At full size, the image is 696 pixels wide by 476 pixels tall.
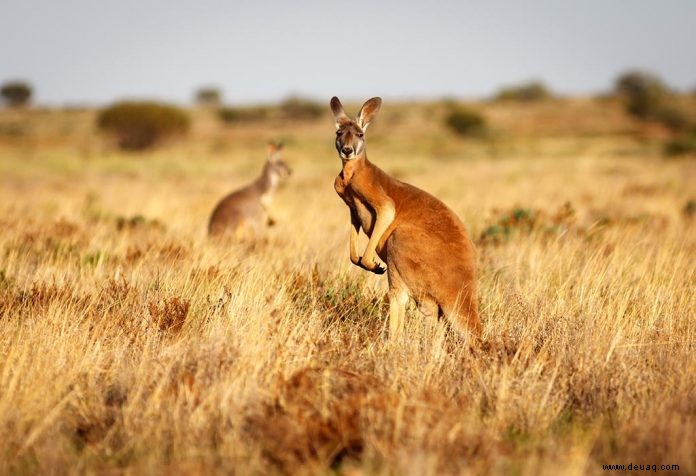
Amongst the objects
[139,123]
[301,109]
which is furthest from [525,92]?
[139,123]

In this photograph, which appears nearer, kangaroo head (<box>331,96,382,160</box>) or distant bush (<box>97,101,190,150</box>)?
kangaroo head (<box>331,96,382,160</box>)

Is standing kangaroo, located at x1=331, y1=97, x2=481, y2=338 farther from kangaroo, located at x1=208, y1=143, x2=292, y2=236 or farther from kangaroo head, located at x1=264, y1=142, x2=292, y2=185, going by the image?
kangaroo head, located at x1=264, y1=142, x2=292, y2=185

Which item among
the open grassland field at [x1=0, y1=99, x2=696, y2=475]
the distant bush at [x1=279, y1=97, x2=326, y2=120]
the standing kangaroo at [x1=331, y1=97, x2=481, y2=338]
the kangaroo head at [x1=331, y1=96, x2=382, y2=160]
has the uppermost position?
the distant bush at [x1=279, y1=97, x2=326, y2=120]

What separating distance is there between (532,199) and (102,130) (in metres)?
44.2

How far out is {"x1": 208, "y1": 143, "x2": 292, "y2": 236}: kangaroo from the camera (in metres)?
9.35

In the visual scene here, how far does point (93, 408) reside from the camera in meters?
3.38

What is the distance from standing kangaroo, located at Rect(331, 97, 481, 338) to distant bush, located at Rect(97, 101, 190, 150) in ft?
155

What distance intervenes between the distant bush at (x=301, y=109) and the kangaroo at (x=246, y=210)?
236ft

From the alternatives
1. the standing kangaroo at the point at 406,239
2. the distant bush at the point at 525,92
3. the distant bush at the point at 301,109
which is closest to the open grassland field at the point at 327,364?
the standing kangaroo at the point at 406,239

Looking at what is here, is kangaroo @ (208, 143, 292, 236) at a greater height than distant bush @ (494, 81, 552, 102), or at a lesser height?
lesser

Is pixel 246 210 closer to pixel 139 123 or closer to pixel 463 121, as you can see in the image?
pixel 139 123

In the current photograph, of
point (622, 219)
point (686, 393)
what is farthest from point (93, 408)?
point (622, 219)


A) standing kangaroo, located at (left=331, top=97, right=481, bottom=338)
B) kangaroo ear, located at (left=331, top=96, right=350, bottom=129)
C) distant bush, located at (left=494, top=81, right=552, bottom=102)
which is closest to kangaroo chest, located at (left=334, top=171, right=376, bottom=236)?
standing kangaroo, located at (left=331, top=97, right=481, bottom=338)

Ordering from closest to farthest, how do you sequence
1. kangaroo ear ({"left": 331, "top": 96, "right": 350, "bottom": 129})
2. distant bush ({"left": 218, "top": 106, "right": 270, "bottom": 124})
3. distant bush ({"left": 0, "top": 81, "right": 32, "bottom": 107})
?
kangaroo ear ({"left": 331, "top": 96, "right": 350, "bottom": 129}) → distant bush ({"left": 218, "top": 106, "right": 270, "bottom": 124}) → distant bush ({"left": 0, "top": 81, "right": 32, "bottom": 107})
